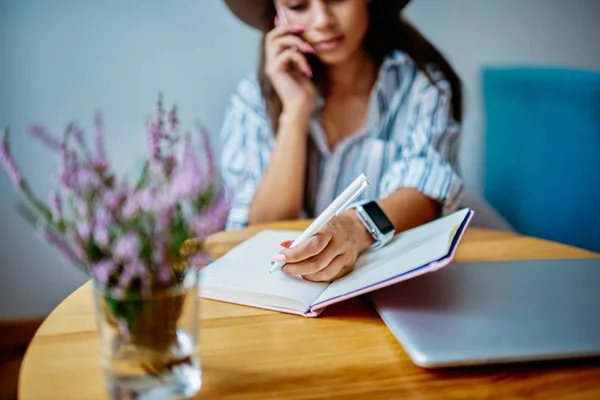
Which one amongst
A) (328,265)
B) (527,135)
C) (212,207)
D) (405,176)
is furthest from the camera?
(527,135)

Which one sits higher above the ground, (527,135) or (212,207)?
(212,207)

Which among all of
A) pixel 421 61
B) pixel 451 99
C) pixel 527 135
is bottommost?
pixel 527 135

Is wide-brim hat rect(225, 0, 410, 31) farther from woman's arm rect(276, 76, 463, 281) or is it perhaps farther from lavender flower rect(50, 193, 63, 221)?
lavender flower rect(50, 193, 63, 221)

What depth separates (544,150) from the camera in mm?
1521

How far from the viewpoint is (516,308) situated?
0.54 m

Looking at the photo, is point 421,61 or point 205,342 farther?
point 421,61

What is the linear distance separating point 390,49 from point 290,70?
11.7 inches

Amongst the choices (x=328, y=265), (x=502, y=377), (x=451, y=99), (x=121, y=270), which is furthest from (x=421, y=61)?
(x=121, y=270)

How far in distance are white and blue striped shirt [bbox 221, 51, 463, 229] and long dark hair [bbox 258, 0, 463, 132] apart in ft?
0.09

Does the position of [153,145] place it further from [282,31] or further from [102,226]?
[282,31]

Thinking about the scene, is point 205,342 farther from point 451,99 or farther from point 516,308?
point 451,99

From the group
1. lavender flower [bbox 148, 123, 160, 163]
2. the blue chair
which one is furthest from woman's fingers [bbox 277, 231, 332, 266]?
the blue chair

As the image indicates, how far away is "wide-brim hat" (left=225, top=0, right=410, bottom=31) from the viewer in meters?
1.30

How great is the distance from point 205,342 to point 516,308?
0.33 m
